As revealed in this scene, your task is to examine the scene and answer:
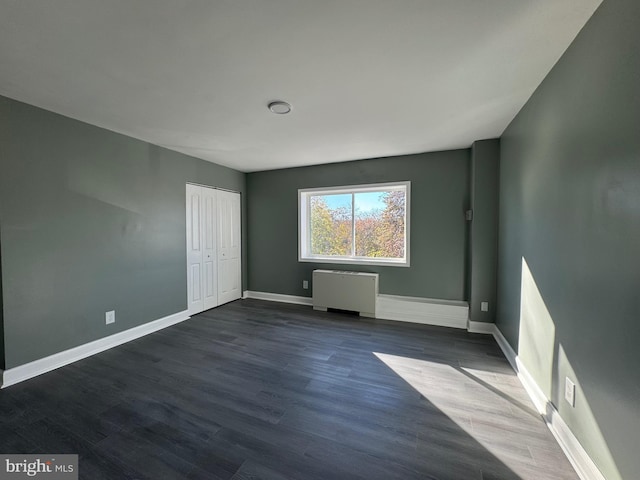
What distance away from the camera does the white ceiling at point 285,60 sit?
1354mm

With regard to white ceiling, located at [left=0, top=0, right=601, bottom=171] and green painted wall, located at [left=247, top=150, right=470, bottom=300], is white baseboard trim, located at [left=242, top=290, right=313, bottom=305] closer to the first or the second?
green painted wall, located at [left=247, top=150, right=470, bottom=300]

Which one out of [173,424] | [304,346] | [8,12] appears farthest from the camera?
Result: [304,346]

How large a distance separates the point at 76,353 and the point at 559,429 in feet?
13.5

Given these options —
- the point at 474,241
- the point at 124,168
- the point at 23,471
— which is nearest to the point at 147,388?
the point at 23,471

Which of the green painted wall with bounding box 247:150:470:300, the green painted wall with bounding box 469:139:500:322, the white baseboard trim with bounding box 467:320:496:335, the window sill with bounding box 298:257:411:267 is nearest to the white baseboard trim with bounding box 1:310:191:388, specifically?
the green painted wall with bounding box 247:150:470:300

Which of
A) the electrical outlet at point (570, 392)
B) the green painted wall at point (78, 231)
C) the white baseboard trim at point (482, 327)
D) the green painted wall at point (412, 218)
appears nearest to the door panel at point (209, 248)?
the green painted wall at point (78, 231)

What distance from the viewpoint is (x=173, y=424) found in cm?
179

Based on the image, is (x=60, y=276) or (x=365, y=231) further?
(x=365, y=231)

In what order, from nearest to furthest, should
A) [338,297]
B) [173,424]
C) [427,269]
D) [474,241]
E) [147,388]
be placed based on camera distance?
1. [173,424]
2. [147,388]
3. [474,241]
4. [427,269]
5. [338,297]

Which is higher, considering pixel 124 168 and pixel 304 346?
pixel 124 168

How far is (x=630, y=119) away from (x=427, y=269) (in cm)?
294

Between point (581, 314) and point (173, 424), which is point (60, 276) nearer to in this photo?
point (173, 424)

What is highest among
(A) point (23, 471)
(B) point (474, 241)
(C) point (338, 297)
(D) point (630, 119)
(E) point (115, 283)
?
(D) point (630, 119)

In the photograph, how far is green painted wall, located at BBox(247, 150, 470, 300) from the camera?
3.74m
